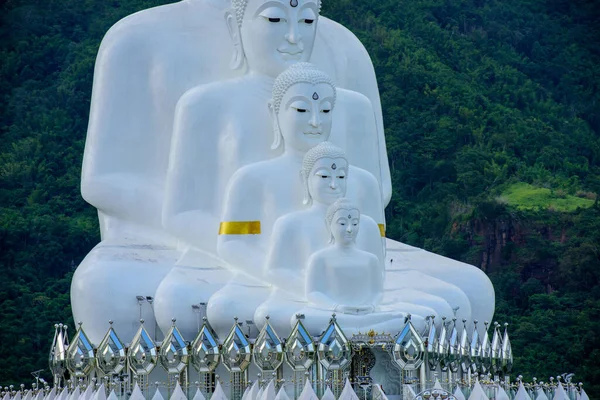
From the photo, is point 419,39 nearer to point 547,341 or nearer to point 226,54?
point 547,341

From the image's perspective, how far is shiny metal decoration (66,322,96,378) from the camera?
49.6 feet

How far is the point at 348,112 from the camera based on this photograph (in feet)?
55.3

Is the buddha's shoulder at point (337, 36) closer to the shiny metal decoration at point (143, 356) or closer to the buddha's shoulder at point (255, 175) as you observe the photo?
the buddha's shoulder at point (255, 175)

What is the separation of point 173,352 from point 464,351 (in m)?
2.91

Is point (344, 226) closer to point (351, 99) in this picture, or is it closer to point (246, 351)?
point (246, 351)

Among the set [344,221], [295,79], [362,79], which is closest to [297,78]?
[295,79]

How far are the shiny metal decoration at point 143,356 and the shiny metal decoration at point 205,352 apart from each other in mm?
392

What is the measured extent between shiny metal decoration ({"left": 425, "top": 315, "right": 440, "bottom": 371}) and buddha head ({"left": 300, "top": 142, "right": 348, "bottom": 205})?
1541 mm

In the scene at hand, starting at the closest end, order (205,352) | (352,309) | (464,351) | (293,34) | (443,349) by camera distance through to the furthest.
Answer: (352,309)
(205,352)
(443,349)
(464,351)
(293,34)

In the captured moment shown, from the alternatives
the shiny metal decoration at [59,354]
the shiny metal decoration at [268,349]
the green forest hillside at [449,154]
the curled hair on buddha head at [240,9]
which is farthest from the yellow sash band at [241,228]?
the green forest hillside at [449,154]

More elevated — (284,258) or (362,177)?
(362,177)

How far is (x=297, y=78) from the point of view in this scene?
15.6 metres

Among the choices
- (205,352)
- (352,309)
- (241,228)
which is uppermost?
(241,228)

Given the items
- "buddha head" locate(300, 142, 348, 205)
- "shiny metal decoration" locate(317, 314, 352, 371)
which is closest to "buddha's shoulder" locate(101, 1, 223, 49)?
"buddha head" locate(300, 142, 348, 205)
